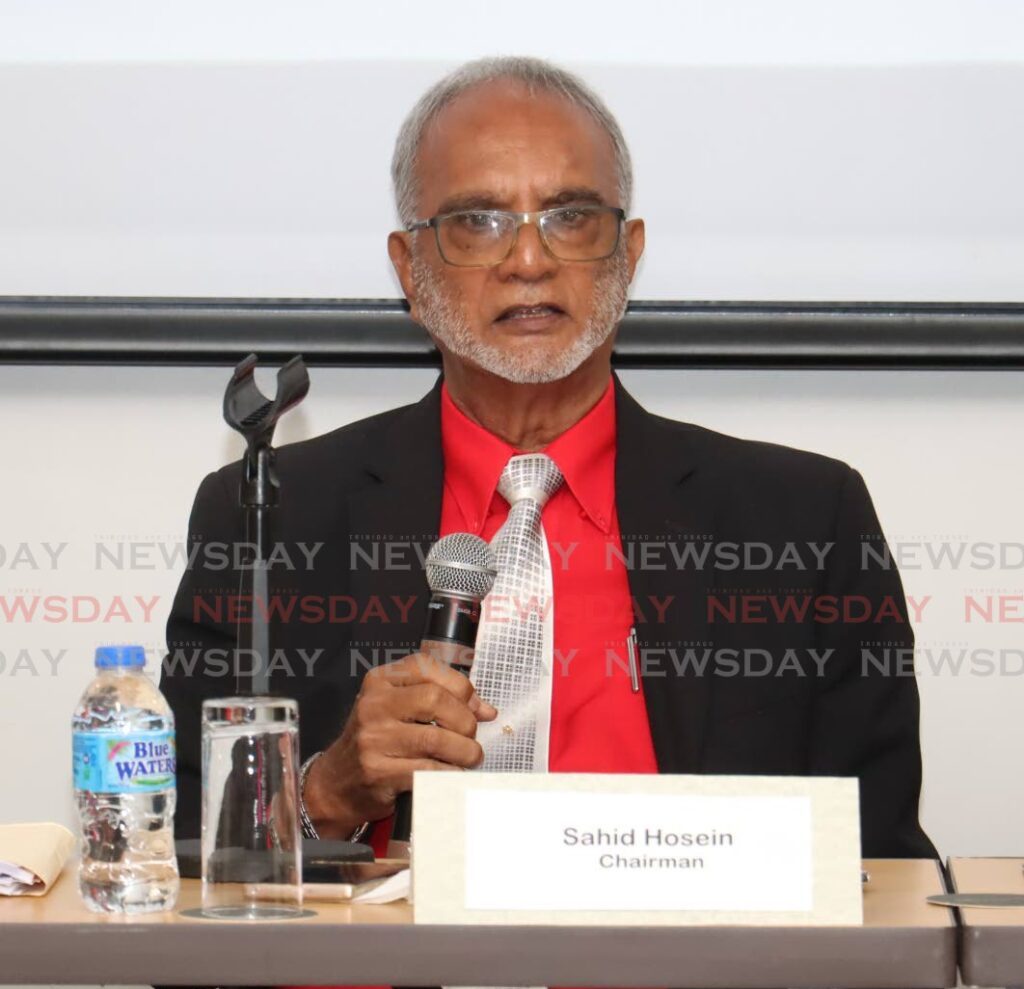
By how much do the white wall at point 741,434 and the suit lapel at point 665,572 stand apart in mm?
140

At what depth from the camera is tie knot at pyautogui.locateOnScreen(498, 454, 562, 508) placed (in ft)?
6.05

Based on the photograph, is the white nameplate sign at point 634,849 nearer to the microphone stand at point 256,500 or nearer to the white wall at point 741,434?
the microphone stand at point 256,500

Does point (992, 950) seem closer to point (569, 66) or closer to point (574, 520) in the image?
point (574, 520)

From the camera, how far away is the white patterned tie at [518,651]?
1.71 metres

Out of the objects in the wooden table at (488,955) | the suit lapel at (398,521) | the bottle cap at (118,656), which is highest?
the suit lapel at (398,521)

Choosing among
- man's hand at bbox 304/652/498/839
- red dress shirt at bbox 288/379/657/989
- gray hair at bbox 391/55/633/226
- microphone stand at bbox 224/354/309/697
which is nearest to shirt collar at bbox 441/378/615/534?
red dress shirt at bbox 288/379/657/989

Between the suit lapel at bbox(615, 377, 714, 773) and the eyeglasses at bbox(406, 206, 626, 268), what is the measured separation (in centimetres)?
21

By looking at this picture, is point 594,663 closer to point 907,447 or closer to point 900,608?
point 900,608

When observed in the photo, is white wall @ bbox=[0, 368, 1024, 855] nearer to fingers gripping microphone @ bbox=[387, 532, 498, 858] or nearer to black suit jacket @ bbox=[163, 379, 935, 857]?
black suit jacket @ bbox=[163, 379, 935, 857]

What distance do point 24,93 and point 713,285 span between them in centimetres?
87

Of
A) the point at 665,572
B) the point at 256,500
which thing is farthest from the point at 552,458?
the point at 256,500

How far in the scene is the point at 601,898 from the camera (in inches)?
39.6

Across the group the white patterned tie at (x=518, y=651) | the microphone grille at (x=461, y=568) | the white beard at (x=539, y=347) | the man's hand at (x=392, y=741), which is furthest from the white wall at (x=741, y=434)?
the microphone grille at (x=461, y=568)

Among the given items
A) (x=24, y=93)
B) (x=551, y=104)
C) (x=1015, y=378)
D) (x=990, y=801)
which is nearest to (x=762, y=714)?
(x=990, y=801)
